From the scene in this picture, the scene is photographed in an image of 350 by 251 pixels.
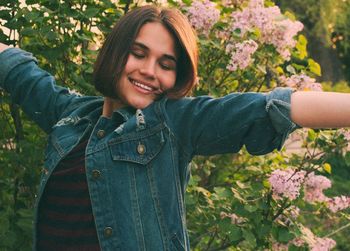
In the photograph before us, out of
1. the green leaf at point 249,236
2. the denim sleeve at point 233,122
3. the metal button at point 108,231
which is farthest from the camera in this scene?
the green leaf at point 249,236

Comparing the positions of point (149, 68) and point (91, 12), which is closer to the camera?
point (149, 68)

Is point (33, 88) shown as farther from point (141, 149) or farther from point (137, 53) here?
point (141, 149)

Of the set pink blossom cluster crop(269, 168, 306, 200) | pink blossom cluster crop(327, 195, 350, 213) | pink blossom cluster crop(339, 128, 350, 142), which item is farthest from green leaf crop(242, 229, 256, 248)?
pink blossom cluster crop(339, 128, 350, 142)

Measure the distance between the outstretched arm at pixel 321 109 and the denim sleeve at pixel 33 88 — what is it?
84cm

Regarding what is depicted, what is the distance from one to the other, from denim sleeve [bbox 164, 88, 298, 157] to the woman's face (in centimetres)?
10

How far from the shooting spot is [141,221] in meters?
1.80

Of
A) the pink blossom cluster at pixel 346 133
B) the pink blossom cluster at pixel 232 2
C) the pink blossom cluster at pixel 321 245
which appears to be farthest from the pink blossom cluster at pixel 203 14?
the pink blossom cluster at pixel 321 245

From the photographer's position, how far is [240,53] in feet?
10.8

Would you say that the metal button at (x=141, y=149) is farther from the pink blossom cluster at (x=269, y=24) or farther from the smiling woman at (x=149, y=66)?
the pink blossom cluster at (x=269, y=24)

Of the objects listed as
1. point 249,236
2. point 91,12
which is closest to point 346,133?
point 249,236

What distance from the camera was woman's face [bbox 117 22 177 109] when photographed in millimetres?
1924

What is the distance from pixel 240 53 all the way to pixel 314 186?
2.45 ft

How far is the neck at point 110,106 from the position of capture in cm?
203

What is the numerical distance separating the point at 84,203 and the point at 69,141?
8.6 inches
